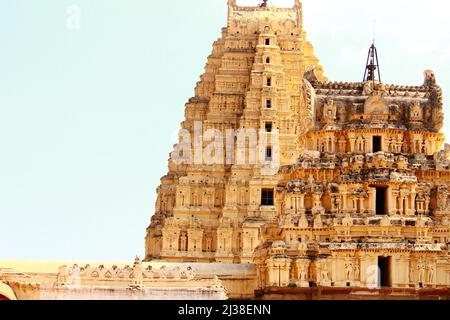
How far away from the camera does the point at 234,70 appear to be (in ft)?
306

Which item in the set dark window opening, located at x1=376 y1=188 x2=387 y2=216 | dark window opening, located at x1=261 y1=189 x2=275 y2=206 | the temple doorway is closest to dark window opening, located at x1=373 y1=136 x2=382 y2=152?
the temple doorway

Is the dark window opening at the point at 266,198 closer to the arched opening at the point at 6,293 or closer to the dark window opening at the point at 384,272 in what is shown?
the dark window opening at the point at 384,272

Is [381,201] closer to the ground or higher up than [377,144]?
closer to the ground

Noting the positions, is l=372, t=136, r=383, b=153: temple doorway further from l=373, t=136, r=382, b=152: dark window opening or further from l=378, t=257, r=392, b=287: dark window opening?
l=378, t=257, r=392, b=287: dark window opening

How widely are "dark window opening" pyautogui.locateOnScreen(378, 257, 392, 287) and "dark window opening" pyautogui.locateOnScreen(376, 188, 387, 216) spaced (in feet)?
10.4

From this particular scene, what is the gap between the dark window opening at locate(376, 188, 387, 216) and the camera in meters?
67.9

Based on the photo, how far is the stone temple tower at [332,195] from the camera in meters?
65.5

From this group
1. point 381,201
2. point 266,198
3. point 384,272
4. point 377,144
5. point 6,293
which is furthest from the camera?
point 266,198

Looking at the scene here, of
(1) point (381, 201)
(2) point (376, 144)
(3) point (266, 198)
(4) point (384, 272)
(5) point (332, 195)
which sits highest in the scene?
(2) point (376, 144)

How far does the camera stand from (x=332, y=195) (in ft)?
222

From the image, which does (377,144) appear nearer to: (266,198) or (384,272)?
(384,272)

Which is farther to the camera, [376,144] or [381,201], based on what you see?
[376,144]

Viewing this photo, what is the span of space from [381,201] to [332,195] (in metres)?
3.20

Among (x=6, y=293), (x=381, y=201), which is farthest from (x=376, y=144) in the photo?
(x=6, y=293)
